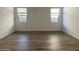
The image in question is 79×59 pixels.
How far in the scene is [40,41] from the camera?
115 centimetres

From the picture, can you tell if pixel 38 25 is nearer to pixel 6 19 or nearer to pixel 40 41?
pixel 40 41

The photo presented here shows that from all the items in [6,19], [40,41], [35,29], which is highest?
[6,19]

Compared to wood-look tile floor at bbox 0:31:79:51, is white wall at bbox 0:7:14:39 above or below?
above

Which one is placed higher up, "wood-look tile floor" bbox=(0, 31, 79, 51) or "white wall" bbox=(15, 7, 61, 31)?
"white wall" bbox=(15, 7, 61, 31)

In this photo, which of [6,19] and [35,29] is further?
[6,19]

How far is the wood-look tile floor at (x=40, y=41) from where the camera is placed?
93cm

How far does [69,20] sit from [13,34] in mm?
674

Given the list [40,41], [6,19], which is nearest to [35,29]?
[40,41]

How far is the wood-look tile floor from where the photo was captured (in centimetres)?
93
